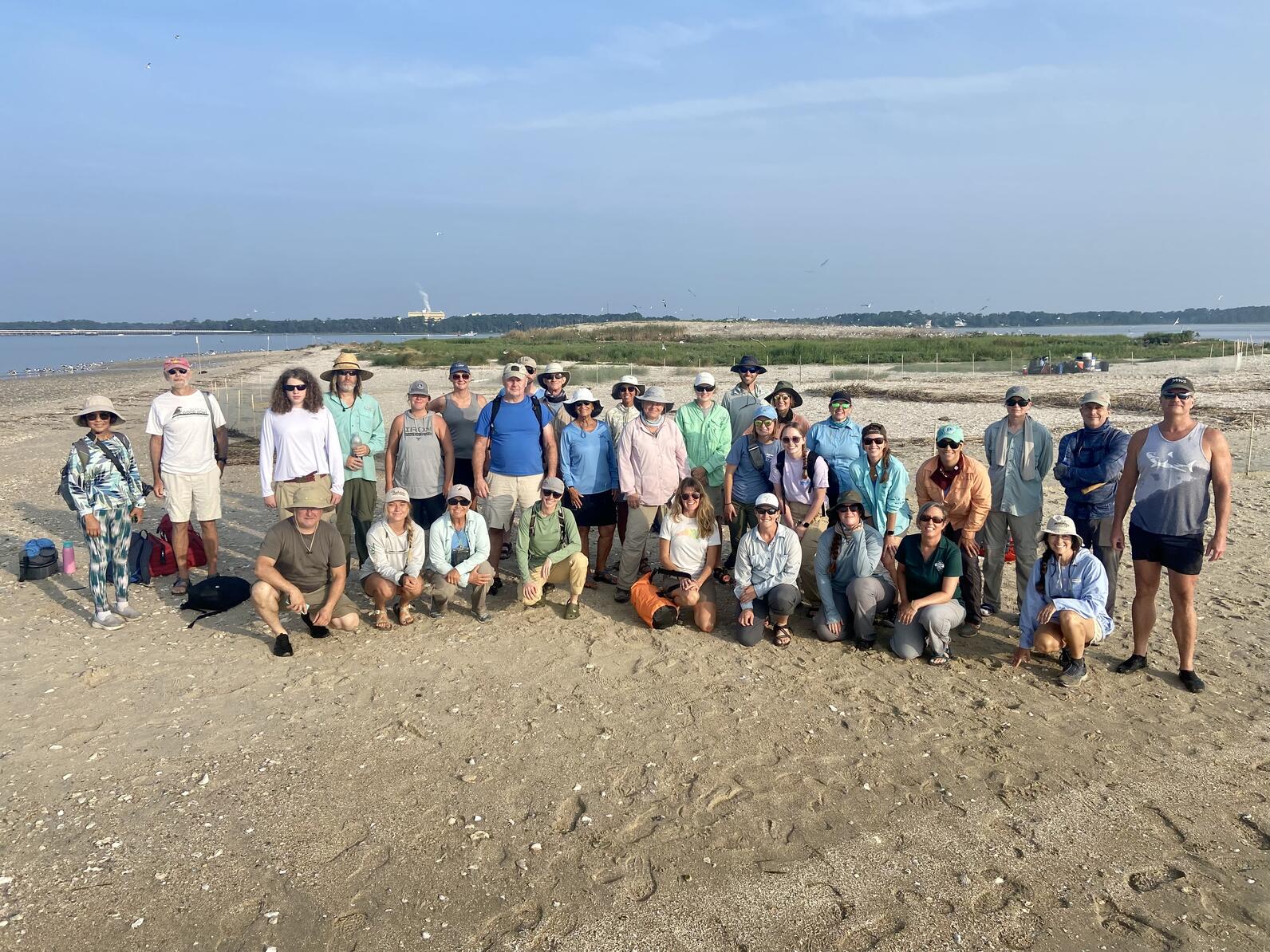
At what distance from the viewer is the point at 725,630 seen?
6215 mm

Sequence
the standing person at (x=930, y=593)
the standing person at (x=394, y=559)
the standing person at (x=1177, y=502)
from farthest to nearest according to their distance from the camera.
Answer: the standing person at (x=394, y=559)
the standing person at (x=930, y=593)
the standing person at (x=1177, y=502)

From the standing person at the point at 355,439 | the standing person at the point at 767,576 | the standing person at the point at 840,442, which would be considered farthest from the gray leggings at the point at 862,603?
the standing person at the point at 355,439

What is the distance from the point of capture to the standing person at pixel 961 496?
5.68m

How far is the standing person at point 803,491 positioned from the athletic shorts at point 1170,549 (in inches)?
81.8

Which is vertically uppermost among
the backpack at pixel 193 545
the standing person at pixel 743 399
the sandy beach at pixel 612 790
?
the standing person at pixel 743 399

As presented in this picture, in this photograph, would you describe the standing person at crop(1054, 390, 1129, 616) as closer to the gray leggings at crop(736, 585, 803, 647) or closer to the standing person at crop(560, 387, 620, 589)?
the gray leggings at crop(736, 585, 803, 647)

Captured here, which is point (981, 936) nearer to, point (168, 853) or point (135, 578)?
point (168, 853)

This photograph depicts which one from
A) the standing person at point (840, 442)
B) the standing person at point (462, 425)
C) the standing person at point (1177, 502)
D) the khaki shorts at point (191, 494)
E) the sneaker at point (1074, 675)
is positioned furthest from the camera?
the standing person at point (462, 425)

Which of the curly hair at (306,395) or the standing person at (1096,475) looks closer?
the standing person at (1096,475)

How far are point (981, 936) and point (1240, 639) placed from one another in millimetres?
4072

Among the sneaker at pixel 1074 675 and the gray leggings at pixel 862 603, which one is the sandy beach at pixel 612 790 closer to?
the sneaker at pixel 1074 675

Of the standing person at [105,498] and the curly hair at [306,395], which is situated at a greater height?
the curly hair at [306,395]

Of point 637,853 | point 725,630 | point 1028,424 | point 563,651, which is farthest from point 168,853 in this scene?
point 1028,424

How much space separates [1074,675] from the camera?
518 centimetres
